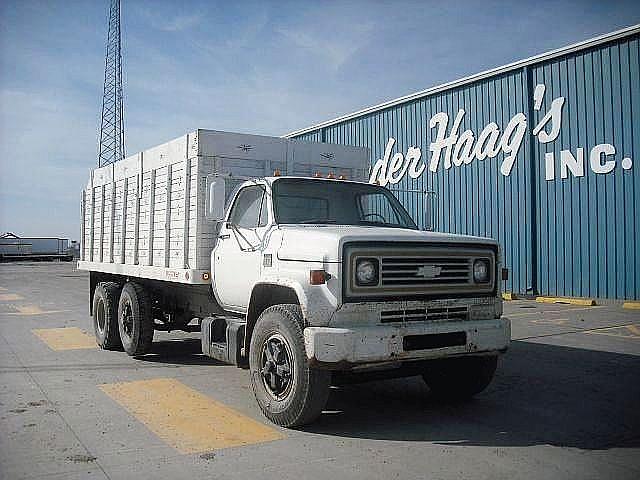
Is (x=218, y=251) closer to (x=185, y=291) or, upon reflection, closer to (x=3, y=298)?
(x=185, y=291)

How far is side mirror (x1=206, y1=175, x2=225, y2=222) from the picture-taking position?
6.22 meters

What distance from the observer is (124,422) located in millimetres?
5617

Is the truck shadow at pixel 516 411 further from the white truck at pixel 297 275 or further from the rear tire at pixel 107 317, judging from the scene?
the rear tire at pixel 107 317

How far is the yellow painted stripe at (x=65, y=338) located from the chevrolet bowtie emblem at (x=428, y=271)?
654cm

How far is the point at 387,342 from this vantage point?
5.05 m

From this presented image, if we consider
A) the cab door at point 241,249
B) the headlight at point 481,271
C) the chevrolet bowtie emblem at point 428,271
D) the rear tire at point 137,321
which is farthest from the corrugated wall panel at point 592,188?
the cab door at point 241,249

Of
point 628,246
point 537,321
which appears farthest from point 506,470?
point 628,246

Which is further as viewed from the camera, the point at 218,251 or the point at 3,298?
the point at 3,298

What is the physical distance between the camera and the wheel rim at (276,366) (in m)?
5.37

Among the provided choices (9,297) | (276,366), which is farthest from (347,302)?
(9,297)

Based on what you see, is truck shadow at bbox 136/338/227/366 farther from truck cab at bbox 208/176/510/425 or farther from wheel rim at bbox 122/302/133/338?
truck cab at bbox 208/176/510/425

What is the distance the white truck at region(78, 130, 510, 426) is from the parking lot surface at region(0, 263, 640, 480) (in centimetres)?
44

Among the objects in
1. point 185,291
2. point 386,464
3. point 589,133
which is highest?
point 589,133

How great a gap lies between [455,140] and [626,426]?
15459 millimetres
